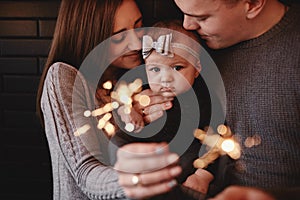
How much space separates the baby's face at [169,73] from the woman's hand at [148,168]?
27cm

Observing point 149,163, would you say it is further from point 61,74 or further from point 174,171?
point 61,74

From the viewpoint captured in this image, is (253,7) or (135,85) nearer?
(253,7)

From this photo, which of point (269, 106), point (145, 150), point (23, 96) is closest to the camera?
point (145, 150)

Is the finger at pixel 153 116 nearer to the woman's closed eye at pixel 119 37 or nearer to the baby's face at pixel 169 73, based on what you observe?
the baby's face at pixel 169 73

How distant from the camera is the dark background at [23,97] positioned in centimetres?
118

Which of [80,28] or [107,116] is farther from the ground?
[80,28]

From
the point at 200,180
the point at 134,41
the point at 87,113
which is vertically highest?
the point at 134,41

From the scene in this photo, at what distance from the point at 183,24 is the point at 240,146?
257 mm

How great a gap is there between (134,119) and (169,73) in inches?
4.5

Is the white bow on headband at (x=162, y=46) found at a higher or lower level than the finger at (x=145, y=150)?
higher

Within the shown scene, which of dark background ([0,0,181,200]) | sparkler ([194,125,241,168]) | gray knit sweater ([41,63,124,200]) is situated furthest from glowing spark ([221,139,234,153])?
dark background ([0,0,181,200])

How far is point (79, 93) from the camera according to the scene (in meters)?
0.89

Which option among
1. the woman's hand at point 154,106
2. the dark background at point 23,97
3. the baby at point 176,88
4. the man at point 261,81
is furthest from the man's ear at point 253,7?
the dark background at point 23,97

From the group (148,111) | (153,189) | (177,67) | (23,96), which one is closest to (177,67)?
(177,67)
